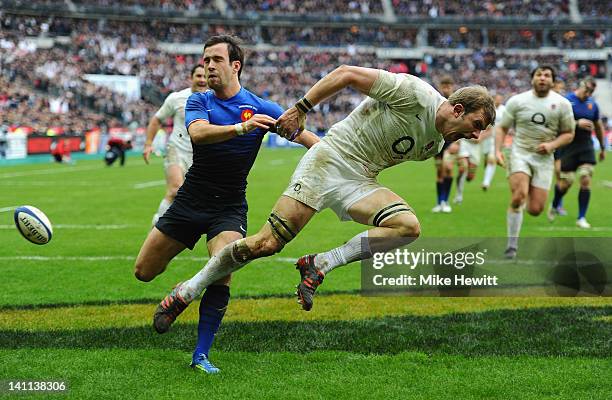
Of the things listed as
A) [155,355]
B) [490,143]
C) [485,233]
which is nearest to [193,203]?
[155,355]

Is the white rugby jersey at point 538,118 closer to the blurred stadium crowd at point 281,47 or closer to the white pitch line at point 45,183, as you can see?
the white pitch line at point 45,183

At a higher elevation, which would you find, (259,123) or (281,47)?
(259,123)

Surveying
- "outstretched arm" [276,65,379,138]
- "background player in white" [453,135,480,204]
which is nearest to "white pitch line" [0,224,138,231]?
"background player in white" [453,135,480,204]

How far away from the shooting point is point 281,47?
2670 inches

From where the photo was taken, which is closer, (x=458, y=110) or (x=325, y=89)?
(x=325, y=89)

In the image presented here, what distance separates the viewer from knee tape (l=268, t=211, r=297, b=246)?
5.74 metres

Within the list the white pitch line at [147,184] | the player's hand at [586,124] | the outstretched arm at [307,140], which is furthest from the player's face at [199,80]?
the white pitch line at [147,184]

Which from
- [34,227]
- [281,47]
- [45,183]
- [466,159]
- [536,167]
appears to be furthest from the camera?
[281,47]

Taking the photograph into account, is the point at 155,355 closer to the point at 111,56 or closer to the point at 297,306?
the point at 297,306

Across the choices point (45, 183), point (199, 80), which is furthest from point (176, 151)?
point (45, 183)

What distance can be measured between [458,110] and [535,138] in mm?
5531

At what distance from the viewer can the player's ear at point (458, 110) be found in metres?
5.59

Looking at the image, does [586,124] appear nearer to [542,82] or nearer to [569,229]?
[569,229]

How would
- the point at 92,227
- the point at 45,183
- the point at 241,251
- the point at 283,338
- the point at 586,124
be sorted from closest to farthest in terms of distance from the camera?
1. the point at 241,251
2. the point at 283,338
3. the point at 586,124
4. the point at 92,227
5. the point at 45,183
